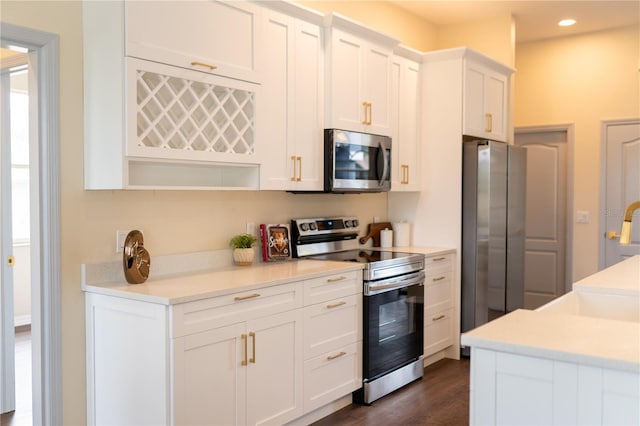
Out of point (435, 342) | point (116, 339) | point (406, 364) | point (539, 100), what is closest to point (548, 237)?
point (539, 100)

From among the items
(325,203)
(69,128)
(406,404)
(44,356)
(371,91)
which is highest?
(371,91)

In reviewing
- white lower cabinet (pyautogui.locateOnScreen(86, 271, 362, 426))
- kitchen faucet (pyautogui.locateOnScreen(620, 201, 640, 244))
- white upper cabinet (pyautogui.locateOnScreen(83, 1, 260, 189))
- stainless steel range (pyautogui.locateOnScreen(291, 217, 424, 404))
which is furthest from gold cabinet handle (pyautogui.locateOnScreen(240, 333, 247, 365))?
kitchen faucet (pyautogui.locateOnScreen(620, 201, 640, 244))

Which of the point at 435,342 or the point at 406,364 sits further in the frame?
the point at 435,342

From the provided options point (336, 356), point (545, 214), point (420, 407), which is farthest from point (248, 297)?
point (545, 214)

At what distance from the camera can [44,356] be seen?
2.69 metres

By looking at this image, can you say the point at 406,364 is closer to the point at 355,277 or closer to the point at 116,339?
the point at 355,277

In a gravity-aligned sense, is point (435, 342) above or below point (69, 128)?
below

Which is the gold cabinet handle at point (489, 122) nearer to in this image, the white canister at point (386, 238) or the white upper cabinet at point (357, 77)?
the white upper cabinet at point (357, 77)

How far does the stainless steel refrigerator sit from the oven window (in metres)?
0.66

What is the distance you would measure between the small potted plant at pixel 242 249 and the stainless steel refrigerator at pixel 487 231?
1986 mm

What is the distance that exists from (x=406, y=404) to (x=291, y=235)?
1304 millimetres

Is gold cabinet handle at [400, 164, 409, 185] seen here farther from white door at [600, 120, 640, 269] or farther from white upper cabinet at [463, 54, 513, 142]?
white door at [600, 120, 640, 269]

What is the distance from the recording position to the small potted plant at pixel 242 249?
3.48m

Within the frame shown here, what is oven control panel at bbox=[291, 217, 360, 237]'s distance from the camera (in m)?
4.01
